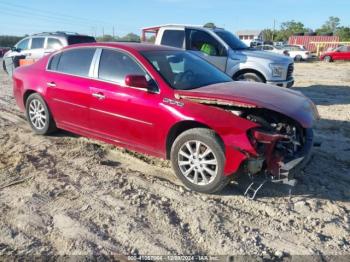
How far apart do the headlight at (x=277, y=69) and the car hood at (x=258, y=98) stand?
14.6ft

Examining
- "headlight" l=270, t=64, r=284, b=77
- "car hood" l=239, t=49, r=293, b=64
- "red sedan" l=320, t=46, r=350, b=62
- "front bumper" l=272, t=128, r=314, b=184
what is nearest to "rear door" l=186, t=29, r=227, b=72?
"car hood" l=239, t=49, r=293, b=64

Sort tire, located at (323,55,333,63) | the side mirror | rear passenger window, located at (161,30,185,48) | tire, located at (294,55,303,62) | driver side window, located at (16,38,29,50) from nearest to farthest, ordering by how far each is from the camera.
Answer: the side mirror < rear passenger window, located at (161,30,185,48) < driver side window, located at (16,38,29,50) < tire, located at (323,55,333,63) < tire, located at (294,55,303,62)

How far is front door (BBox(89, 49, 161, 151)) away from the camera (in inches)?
184

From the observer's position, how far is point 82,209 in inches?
153

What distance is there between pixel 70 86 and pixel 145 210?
2.57 m

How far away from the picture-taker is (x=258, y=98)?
4.30 meters

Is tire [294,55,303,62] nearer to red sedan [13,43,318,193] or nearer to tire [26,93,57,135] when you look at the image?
red sedan [13,43,318,193]

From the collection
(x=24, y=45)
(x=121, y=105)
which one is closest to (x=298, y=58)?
(x=24, y=45)

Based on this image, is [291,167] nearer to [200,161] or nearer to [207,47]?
[200,161]

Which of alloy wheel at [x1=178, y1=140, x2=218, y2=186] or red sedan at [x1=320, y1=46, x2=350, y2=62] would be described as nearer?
alloy wheel at [x1=178, y1=140, x2=218, y2=186]

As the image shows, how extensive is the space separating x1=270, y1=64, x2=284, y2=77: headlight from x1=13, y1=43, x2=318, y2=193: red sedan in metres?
4.06

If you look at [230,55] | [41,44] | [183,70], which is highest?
[41,44]

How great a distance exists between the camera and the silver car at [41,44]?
40.7ft

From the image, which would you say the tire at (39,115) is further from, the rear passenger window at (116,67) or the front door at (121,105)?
the rear passenger window at (116,67)
